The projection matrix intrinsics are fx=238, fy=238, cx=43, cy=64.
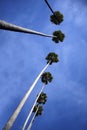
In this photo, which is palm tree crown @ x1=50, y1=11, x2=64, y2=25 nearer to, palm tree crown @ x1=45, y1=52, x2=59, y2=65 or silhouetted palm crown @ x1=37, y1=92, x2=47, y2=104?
palm tree crown @ x1=45, y1=52, x2=59, y2=65

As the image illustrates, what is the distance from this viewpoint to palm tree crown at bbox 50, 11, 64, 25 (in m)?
29.3

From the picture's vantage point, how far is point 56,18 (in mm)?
29594

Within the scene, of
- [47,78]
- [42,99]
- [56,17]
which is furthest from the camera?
[47,78]

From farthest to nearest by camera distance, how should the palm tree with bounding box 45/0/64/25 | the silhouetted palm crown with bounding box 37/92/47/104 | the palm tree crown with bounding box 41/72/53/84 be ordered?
the palm tree crown with bounding box 41/72/53/84, the silhouetted palm crown with bounding box 37/92/47/104, the palm tree with bounding box 45/0/64/25

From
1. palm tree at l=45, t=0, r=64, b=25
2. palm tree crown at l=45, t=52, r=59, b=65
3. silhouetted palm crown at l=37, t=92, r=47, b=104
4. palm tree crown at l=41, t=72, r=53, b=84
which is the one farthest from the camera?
palm tree crown at l=41, t=72, r=53, b=84

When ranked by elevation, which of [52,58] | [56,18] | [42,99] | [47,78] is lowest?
[42,99]

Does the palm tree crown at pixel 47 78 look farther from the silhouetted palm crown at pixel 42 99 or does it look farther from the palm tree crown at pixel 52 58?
the palm tree crown at pixel 52 58

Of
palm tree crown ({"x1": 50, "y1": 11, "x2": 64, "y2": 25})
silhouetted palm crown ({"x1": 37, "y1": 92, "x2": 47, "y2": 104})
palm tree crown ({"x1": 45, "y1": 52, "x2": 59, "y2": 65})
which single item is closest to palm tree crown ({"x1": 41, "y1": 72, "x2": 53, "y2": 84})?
silhouetted palm crown ({"x1": 37, "y1": 92, "x2": 47, "y2": 104})

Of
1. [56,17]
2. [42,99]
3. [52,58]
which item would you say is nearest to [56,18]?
[56,17]

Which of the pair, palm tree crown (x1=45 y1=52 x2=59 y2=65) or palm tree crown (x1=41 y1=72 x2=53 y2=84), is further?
palm tree crown (x1=41 y1=72 x2=53 y2=84)

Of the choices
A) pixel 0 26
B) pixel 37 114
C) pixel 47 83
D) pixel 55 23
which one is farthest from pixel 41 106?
pixel 0 26

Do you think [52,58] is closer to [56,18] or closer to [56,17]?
[56,18]

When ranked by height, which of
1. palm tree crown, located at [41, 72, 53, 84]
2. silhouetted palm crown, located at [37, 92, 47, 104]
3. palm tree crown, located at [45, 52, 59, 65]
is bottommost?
silhouetted palm crown, located at [37, 92, 47, 104]

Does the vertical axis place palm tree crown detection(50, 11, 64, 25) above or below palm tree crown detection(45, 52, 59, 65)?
below
